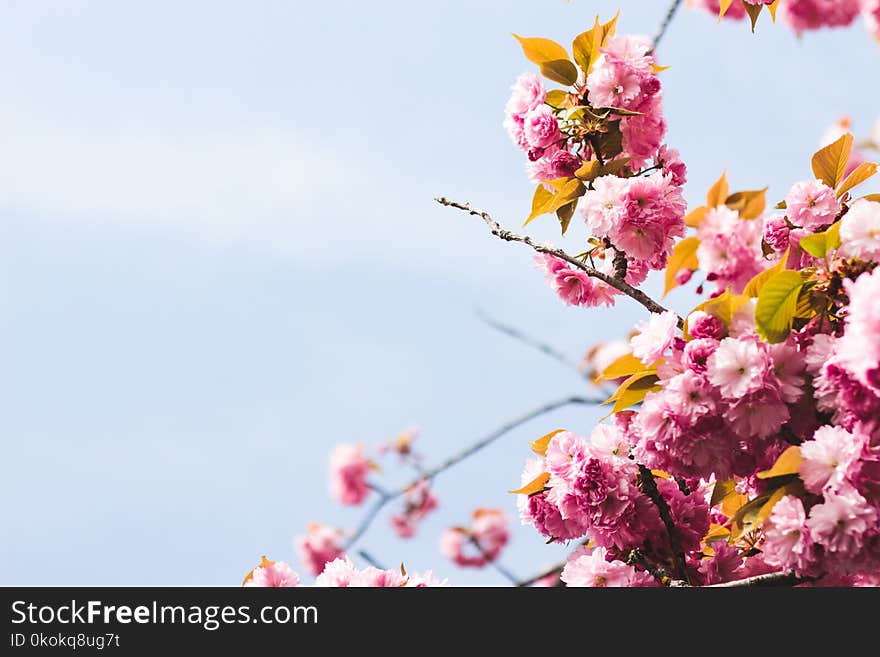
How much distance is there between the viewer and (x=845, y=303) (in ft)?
5.01

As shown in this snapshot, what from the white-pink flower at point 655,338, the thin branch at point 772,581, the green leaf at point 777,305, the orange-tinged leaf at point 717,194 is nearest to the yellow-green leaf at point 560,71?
the orange-tinged leaf at point 717,194

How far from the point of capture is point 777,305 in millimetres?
1495

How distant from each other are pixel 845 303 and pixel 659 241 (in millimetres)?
632

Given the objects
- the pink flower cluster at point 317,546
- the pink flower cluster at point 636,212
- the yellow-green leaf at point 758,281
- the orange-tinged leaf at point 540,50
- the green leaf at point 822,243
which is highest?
the pink flower cluster at point 317,546

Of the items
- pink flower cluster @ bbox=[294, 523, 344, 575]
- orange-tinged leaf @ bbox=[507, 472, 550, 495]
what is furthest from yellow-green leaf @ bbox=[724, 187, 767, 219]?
pink flower cluster @ bbox=[294, 523, 344, 575]

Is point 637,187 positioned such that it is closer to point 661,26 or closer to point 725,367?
point 725,367

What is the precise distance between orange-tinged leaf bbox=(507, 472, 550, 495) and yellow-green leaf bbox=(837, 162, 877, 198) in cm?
90

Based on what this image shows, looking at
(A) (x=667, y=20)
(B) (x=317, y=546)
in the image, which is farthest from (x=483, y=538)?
(A) (x=667, y=20)

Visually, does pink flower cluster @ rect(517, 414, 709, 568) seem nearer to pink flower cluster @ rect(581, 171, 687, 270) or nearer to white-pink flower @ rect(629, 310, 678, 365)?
white-pink flower @ rect(629, 310, 678, 365)

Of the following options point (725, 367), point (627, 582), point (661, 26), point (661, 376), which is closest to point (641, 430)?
point (661, 376)

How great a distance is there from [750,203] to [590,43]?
612mm

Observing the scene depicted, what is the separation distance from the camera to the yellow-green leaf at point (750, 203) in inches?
74.3

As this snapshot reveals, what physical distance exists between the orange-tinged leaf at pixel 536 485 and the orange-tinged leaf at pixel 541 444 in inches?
2.6

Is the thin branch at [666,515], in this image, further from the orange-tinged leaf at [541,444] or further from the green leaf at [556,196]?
the green leaf at [556,196]
